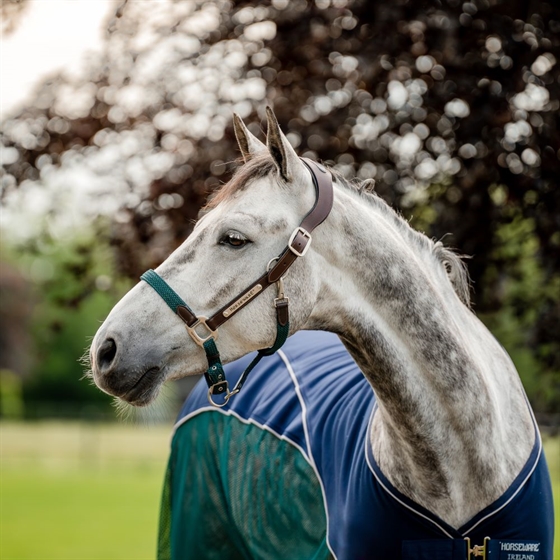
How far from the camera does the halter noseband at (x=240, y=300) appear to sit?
2418 millimetres

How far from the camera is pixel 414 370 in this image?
2607 mm

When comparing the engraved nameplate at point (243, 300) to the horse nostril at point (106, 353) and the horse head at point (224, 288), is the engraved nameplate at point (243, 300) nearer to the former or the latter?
the horse head at point (224, 288)

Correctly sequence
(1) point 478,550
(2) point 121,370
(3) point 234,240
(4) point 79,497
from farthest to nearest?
(4) point 79,497 → (1) point 478,550 → (3) point 234,240 → (2) point 121,370

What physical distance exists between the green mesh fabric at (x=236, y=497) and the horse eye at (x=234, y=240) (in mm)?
1125

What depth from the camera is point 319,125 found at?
479 cm

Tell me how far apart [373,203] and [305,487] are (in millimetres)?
1229

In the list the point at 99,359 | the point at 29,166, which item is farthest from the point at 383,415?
the point at 29,166

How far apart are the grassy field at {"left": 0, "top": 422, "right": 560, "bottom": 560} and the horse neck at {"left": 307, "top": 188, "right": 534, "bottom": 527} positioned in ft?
2.69

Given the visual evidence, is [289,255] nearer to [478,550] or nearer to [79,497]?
[478,550]

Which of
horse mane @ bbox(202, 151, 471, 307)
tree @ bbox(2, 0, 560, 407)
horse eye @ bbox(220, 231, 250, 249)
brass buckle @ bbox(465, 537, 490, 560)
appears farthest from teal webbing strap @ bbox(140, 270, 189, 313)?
tree @ bbox(2, 0, 560, 407)

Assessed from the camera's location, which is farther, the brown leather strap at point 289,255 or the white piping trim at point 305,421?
the white piping trim at point 305,421

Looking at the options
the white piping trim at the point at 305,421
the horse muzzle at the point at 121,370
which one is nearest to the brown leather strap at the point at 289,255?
the horse muzzle at the point at 121,370

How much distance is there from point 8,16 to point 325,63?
75.2 inches

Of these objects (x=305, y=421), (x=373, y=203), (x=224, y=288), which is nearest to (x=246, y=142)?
(x=373, y=203)
